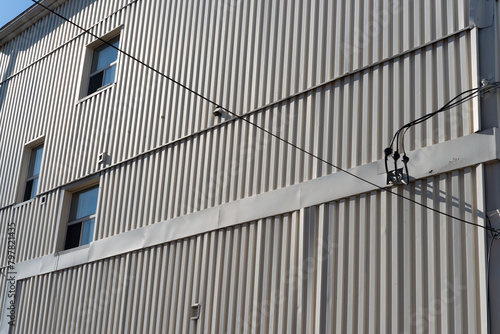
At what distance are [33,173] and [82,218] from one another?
2.85 m

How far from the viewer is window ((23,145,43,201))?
1852 centimetres

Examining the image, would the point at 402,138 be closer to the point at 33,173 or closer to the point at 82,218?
the point at 82,218

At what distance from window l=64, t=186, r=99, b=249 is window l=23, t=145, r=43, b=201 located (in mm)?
1781

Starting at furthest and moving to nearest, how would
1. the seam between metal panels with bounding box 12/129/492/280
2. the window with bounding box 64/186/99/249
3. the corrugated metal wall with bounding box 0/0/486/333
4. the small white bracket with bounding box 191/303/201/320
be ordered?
1. the window with bounding box 64/186/99/249
2. the small white bracket with bounding box 191/303/201/320
3. the corrugated metal wall with bounding box 0/0/486/333
4. the seam between metal panels with bounding box 12/129/492/280

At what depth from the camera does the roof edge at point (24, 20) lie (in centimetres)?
2031

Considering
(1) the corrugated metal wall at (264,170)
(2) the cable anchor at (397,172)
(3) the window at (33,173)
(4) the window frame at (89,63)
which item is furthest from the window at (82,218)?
(2) the cable anchor at (397,172)

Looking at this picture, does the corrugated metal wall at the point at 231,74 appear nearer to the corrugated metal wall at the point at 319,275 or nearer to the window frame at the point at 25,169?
the window frame at the point at 25,169

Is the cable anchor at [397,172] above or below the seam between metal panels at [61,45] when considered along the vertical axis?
below

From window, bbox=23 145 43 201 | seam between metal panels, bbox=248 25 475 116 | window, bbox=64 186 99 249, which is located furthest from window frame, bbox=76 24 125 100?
seam between metal panels, bbox=248 25 475 116

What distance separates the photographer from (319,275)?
36.8 ft

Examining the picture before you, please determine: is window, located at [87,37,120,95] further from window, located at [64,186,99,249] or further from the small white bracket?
the small white bracket

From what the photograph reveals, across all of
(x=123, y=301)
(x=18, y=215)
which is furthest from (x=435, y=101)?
(x=18, y=215)

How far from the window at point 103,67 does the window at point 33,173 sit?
7.09ft

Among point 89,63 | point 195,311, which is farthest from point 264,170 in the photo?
point 89,63
